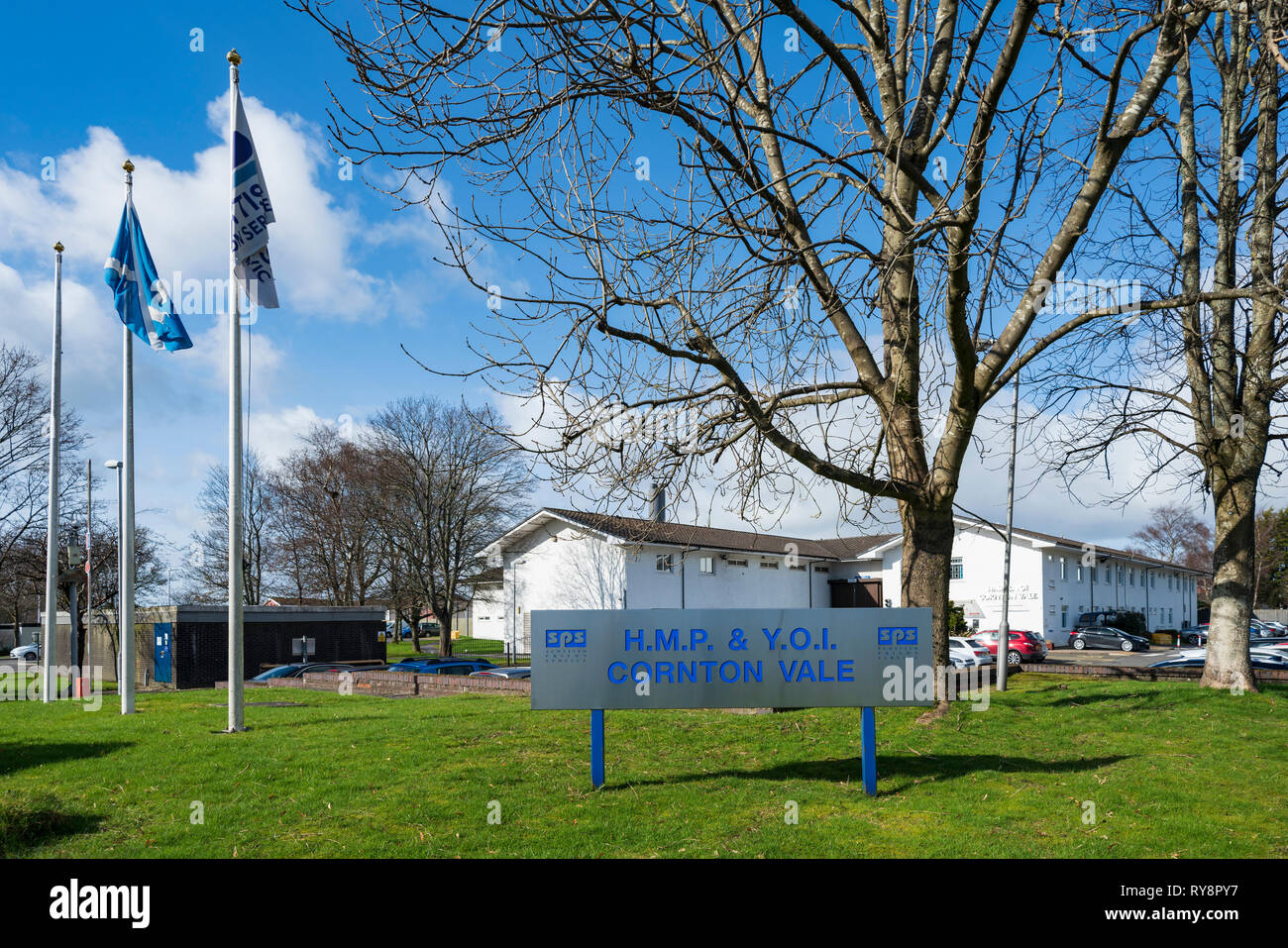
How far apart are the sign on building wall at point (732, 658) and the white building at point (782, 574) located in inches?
892

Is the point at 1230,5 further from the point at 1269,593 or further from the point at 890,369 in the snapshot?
the point at 1269,593

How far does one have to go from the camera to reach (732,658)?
8719 mm

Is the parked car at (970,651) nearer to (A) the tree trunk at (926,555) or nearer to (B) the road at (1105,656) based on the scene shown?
(B) the road at (1105,656)

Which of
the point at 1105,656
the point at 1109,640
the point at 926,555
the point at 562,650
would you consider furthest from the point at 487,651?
the point at 562,650

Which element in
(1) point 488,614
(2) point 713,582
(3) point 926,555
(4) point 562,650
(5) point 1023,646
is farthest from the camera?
(1) point 488,614

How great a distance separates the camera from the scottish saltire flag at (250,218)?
12055 millimetres

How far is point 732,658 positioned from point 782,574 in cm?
3889

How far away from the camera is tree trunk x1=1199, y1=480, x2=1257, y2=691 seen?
50.7ft

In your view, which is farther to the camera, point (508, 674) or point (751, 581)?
point (751, 581)

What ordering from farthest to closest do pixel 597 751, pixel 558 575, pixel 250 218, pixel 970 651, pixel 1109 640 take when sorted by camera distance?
1. pixel 1109 640
2. pixel 558 575
3. pixel 970 651
4. pixel 250 218
5. pixel 597 751

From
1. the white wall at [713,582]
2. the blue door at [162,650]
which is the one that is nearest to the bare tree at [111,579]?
the blue door at [162,650]

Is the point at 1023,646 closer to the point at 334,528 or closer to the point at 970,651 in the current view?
the point at 970,651
